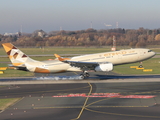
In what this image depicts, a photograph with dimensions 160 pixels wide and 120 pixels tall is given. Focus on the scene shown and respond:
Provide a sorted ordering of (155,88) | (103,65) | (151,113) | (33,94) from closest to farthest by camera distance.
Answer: (151,113)
(33,94)
(155,88)
(103,65)

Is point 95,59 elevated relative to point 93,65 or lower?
elevated

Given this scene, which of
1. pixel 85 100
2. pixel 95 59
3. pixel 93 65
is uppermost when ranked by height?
pixel 95 59

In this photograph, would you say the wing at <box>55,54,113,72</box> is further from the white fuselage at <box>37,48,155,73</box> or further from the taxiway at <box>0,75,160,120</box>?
the taxiway at <box>0,75,160,120</box>

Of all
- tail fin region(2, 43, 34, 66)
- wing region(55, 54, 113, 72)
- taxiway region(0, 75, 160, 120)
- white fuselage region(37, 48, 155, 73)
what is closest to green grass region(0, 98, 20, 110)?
taxiway region(0, 75, 160, 120)

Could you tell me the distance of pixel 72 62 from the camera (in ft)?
176

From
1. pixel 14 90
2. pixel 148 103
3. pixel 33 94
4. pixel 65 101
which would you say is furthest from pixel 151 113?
pixel 14 90

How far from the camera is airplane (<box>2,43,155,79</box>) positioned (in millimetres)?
53844

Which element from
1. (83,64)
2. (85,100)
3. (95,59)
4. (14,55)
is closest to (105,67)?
(95,59)

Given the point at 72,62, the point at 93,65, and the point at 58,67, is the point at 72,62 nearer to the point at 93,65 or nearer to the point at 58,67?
the point at 58,67

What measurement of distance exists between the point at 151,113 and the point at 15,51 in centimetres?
3323

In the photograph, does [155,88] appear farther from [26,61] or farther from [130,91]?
[26,61]

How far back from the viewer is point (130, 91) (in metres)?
42.4

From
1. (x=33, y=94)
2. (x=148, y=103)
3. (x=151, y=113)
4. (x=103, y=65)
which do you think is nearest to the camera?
(x=151, y=113)

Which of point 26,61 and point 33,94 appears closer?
point 33,94
